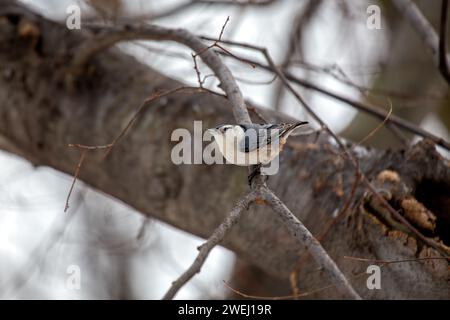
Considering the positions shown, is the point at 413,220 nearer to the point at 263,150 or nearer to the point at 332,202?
the point at 332,202

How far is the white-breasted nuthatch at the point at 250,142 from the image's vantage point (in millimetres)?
1181

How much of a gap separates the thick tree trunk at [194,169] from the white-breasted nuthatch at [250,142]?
0.94ft

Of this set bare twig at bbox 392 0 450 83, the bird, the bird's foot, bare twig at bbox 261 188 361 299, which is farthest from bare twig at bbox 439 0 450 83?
bare twig at bbox 261 188 361 299

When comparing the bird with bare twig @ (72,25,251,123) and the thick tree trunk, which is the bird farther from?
the thick tree trunk

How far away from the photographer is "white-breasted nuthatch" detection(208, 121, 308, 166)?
1181 mm

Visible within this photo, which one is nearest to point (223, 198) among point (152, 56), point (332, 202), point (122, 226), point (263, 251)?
point (263, 251)

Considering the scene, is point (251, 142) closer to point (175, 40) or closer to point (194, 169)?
point (175, 40)

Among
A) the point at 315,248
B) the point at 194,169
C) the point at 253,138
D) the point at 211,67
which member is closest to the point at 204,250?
the point at 315,248

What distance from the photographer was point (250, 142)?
1.18 meters

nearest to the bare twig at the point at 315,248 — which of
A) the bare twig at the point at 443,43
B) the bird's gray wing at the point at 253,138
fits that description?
the bird's gray wing at the point at 253,138

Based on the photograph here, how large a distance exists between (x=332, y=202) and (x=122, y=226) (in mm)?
2118

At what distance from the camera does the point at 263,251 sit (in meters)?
1.65

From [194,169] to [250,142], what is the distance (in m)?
0.60

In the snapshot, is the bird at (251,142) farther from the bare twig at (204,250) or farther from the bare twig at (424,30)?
the bare twig at (424,30)
